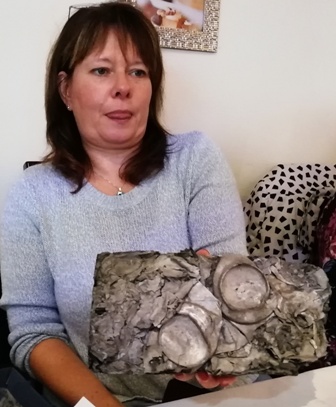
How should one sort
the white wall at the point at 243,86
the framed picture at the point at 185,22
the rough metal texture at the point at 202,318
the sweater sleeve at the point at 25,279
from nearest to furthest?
the rough metal texture at the point at 202,318, the sweater sleeve at the point at 25,279, the white wall at the point at 243,86, the framed picture at the point at 185,22

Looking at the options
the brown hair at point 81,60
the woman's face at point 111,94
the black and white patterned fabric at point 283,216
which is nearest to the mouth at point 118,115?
the woman's face at point 111,94

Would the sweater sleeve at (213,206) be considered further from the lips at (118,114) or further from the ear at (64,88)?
the ear at (64,88)

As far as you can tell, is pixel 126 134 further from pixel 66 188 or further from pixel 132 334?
pixel 132 334

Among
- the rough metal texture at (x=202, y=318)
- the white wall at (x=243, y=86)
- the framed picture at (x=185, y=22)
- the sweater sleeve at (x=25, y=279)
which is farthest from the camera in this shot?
the framed picture at (x=185, y=22)

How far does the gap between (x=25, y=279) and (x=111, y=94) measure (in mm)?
405

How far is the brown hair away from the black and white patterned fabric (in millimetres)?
567

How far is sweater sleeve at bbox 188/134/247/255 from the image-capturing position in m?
1.07

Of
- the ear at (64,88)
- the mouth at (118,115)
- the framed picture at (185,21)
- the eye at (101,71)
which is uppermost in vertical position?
the framed picture at (185,21)

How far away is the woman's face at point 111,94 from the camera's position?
106 centimetres

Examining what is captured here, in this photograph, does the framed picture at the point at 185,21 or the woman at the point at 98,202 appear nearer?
the woman at the point at 98,202

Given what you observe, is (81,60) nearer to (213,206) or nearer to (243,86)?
(213,206)

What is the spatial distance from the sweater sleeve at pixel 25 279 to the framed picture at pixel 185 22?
2.53 feet

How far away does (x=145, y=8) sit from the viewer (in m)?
1.56

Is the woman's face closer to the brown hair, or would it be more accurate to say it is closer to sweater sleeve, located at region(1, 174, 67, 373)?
the brown hair
